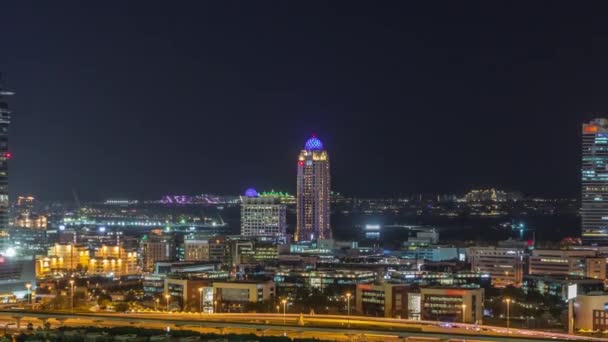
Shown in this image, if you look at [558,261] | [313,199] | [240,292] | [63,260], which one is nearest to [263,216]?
[313,199]

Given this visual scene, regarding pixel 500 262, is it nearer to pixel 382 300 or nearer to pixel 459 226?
pixel 382 300

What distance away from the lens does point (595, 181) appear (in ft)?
208

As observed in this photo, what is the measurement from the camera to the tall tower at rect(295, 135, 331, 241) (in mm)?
66438

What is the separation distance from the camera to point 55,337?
15.2 meters

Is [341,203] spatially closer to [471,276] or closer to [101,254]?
[101,254]

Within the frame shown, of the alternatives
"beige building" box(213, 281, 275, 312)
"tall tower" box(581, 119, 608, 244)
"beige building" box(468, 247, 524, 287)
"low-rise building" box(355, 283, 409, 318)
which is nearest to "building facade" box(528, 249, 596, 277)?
"beige building" box(468, 247, 524, 287)

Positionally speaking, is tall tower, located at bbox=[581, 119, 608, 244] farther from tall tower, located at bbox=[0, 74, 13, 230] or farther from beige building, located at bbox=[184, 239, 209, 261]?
tall tower, located at bbox=[0, 74, 13, 230]

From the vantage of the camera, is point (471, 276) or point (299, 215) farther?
point (299, 215)

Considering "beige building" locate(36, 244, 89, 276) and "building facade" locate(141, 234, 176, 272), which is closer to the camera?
"beige building" locate(36, 244, 89, 276)

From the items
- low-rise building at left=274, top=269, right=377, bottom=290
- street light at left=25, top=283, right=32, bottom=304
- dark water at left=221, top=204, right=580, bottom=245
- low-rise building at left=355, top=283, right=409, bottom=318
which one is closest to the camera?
low-rise building at left=355, top=283, right=409, bottom=318

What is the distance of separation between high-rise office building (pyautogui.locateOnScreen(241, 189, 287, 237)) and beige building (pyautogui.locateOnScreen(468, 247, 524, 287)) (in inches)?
851

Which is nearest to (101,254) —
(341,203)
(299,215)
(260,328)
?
(299,215)

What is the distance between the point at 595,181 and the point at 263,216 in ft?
67.5

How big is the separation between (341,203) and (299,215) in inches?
2653
